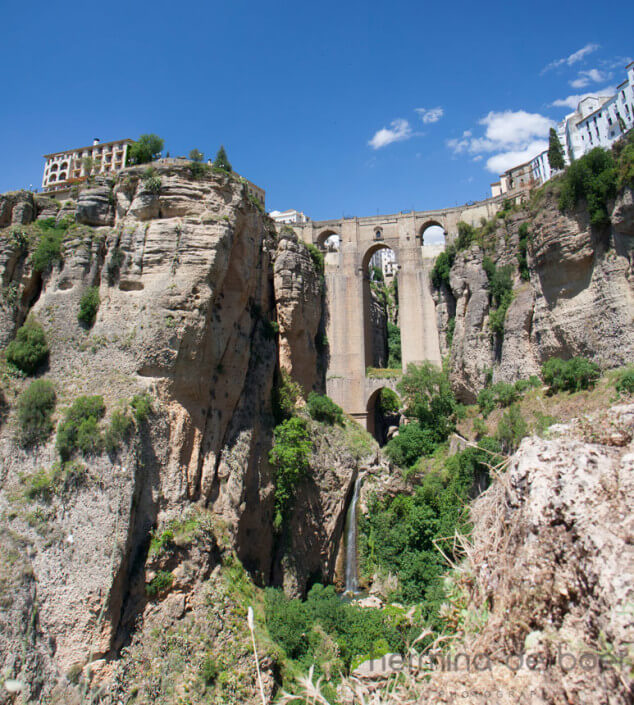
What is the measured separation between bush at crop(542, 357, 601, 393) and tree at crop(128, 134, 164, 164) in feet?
64.6

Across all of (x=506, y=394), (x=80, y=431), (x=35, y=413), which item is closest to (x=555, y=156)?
(x=506, y=394)

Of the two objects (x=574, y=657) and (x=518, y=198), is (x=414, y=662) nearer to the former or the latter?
(x=574, y=657)

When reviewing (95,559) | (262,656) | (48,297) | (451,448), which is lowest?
(262,656)

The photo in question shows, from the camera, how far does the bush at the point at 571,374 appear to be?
20141mm

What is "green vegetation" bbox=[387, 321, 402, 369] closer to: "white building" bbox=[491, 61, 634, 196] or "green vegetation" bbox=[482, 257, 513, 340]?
"green vegetation" bbox=[482, 257, 513, 340]

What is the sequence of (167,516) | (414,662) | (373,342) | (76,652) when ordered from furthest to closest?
(373,342)
(167,516)
(76,652)
(414,662)

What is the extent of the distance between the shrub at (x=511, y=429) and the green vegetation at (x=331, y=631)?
7741mm

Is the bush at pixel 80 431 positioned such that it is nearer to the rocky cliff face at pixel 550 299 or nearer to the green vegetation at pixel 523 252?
the rocky cliff face at pixel 550 299

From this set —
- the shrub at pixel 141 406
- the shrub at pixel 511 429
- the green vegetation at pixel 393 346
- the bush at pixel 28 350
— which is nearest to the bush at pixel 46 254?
the bush at pixel 28 350

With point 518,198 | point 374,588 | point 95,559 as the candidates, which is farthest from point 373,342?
point 95,559

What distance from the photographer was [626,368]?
18875 millimetres

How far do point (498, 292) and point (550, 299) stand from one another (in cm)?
410

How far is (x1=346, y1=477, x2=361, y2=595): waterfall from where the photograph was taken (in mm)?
23156

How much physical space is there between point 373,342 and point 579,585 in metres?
33.6
